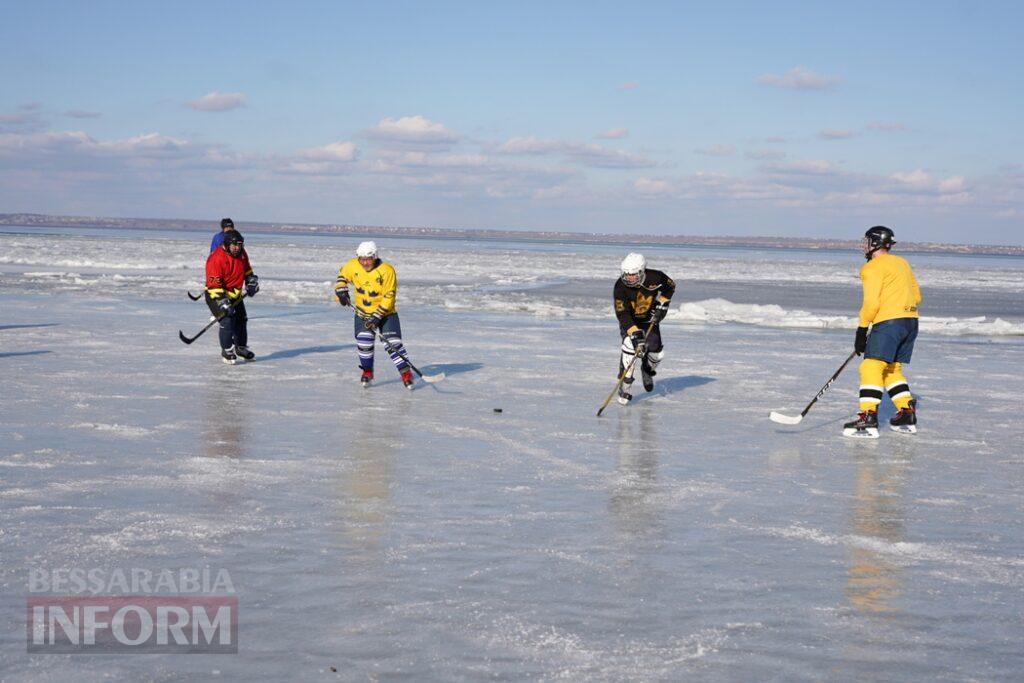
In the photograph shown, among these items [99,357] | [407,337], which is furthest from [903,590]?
[407,337]

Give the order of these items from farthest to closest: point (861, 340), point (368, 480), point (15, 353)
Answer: point (15, 353) < point (861, 340) < point (368, 480)

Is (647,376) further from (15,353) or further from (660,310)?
(15,353)

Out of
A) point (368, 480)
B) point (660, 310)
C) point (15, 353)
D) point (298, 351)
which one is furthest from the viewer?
point (298, 351)

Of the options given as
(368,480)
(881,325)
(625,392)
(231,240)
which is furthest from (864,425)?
(231,240)

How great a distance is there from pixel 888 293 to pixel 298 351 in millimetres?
7616

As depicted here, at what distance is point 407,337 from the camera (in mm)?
14945

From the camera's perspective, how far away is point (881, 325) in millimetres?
7992

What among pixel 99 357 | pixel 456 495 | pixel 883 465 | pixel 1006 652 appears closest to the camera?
pixel 1006 652

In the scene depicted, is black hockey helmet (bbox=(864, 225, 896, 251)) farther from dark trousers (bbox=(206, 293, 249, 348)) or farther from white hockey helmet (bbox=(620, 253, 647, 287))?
dark trousers (bbox=(206, 293, 249, 348))

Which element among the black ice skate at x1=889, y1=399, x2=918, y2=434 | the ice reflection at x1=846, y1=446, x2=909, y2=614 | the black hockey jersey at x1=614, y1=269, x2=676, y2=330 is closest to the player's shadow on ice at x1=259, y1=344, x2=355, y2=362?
the black hockey jersey at x1=614, y1=269, x2=676, y2=330

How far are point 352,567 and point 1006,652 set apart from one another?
2.57 metres

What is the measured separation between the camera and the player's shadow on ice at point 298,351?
40.3 feet

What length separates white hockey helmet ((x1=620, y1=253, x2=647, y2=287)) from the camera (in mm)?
9234

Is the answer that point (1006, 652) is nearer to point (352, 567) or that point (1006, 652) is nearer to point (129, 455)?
point (352, 567)
